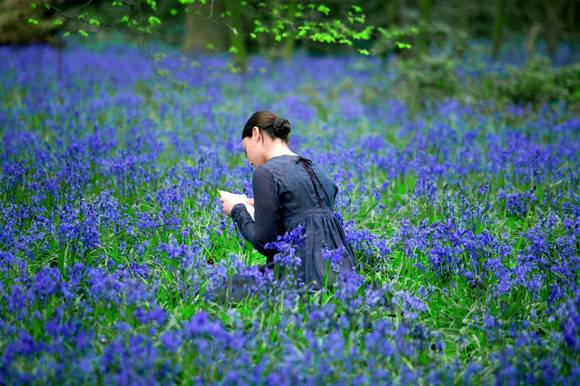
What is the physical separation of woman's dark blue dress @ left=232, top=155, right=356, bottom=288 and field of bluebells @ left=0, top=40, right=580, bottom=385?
17 cm

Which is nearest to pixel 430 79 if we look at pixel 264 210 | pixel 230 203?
pixel 230 203

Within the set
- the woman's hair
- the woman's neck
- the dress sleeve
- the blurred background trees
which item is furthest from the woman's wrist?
the blurred background trees

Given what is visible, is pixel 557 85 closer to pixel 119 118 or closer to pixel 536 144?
pixel 536 144

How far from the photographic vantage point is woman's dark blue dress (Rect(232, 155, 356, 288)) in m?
3.71

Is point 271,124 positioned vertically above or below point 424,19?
below

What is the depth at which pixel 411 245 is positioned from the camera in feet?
13.9

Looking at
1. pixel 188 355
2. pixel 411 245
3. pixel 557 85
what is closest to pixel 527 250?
pixel 411 245

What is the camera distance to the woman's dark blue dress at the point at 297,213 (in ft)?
12.2

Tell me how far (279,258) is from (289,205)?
44 cm

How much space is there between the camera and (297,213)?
3.79 meters

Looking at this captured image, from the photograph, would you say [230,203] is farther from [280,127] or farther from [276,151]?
[280,127]

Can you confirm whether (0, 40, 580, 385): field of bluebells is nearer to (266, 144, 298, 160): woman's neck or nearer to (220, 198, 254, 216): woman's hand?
(220, 198, 254, 216): woman's hand

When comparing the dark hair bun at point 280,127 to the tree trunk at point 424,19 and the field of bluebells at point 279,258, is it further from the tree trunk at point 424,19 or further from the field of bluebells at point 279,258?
the tree trunk at point 424,19

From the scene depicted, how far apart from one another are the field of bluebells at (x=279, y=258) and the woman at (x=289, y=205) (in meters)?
0.17
